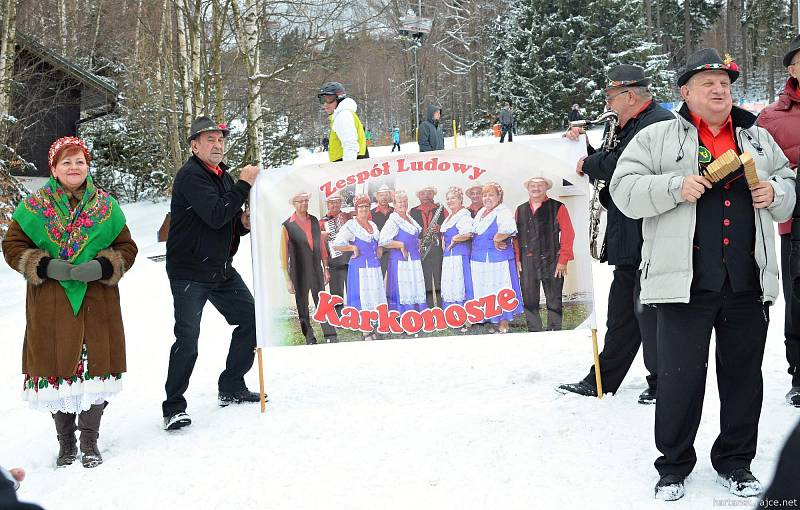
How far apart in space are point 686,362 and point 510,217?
1.91 metres

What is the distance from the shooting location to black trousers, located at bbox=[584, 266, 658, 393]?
4.83m

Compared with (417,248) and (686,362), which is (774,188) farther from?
(417,248)

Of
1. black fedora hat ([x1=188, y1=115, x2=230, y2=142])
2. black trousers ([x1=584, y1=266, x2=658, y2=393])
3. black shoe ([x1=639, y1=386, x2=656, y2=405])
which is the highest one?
black fedora hat ([x1=188, y1=115, x2=230, y2=142])

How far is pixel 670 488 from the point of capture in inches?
137

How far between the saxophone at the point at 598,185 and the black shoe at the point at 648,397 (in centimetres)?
90

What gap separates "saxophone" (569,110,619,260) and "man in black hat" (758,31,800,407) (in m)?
0.84

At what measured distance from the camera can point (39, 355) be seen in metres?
4.62

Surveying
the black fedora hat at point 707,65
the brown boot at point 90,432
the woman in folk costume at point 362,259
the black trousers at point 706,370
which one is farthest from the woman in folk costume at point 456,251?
the brown boot at point 90,432

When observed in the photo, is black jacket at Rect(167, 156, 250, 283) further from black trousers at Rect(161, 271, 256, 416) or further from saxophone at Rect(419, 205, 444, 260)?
saxophone at Rect(419, 205, 444, 260)

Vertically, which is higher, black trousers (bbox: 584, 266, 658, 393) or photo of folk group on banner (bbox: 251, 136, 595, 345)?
photo of folk group on banner (bbox: 251, 136, 595, 345)

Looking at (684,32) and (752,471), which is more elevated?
(684,32)

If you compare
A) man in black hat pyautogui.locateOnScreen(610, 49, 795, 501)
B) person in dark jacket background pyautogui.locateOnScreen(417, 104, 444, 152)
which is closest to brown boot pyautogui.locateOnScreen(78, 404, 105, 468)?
man in black hat pyautogui.locateOnScreen(610, 49, 795, 501)

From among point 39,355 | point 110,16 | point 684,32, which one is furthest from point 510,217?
point 684,32

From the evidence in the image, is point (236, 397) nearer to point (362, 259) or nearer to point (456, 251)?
point (362, 259)
